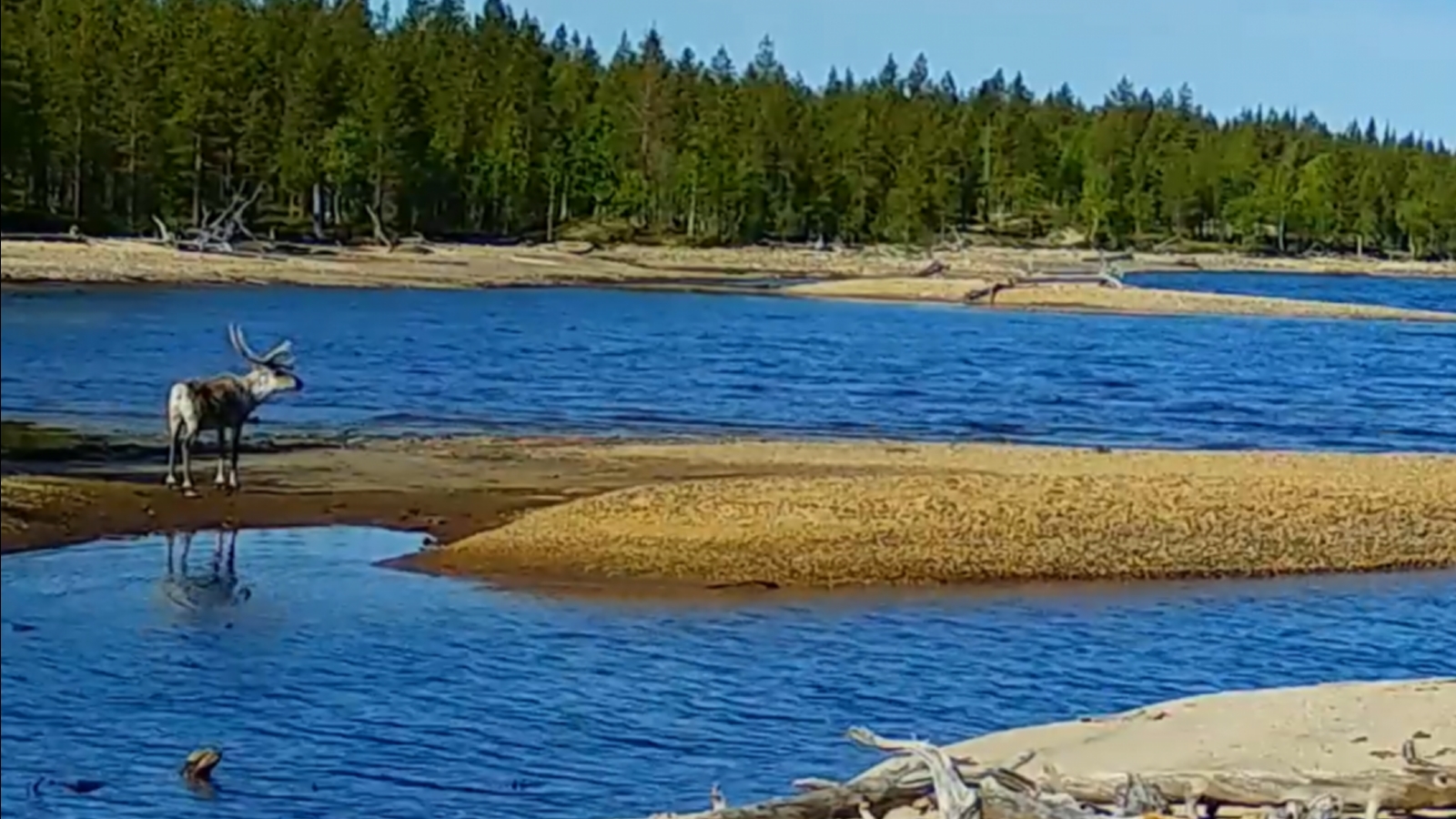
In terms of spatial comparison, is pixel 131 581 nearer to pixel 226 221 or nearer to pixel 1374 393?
pixel 1374 393

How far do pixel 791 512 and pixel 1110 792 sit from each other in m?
13.6

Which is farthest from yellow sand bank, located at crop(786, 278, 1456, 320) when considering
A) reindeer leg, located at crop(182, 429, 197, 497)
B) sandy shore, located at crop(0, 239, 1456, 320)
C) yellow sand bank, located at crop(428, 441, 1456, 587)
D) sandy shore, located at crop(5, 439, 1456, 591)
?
reindeer leg, located at crop(182, 429, 197, 497)

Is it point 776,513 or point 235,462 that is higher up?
point 235,462

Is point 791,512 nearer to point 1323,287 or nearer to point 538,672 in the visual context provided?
point 538,672

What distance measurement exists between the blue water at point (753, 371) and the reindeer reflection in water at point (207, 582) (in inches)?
147

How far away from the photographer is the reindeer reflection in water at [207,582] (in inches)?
669

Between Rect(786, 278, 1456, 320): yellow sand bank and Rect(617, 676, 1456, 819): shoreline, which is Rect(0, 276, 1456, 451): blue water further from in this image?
Rect(617, 676, 1456, 819): shoreline

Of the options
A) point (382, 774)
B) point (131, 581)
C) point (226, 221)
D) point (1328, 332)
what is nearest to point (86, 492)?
point (131, 581)

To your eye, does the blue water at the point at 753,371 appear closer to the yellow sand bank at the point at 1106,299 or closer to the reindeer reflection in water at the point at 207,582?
the reindeer reflection in water at the point at 207,582

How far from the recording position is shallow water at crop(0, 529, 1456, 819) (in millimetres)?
11773

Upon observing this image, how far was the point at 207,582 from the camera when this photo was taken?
17.8 metres

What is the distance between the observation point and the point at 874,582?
1952cm

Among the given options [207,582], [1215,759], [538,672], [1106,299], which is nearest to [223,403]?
[207,582]

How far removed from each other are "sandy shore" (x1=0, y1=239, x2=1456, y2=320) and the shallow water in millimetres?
→ 38111
